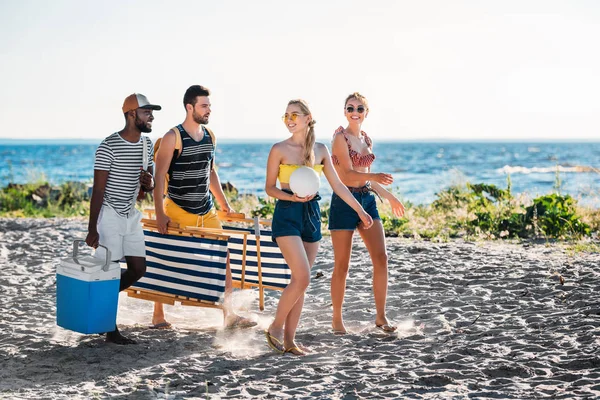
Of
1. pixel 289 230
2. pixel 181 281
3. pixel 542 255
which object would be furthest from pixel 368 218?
pixel 542 255

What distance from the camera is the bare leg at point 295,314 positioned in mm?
5859

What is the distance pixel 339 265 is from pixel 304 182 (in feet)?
3.78

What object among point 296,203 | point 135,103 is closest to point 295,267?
point 296,203

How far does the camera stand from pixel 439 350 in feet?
19.9

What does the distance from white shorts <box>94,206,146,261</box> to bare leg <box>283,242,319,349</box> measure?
127 centimetres

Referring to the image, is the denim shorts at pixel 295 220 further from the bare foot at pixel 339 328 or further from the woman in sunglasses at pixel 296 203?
the bare foot at pixel 339 328

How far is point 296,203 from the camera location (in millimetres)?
5699

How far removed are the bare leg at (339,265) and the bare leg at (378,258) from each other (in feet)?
0.47

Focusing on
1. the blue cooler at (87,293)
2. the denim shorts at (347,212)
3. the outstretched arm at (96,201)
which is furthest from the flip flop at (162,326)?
the denim shorts at (347,212)

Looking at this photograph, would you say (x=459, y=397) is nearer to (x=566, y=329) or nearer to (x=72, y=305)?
(x=566, y=329)

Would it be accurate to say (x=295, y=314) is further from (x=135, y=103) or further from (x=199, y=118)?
(x=135, y=103)

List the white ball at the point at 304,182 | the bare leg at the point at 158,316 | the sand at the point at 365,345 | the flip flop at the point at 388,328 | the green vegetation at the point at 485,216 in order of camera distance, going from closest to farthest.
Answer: the sand at the point at 365,345 < the white ball at the point at 304,182 < the flip flop at the point at 388,328 < the bare leg at the point at 158,316 < the green vegetation at the point at 485,216

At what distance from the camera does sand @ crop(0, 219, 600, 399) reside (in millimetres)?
5215

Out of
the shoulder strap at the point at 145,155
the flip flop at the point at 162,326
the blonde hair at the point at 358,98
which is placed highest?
the blonde hair at the point at 358,98
